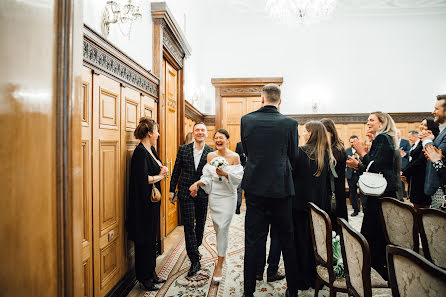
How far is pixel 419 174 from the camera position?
3.25 meters

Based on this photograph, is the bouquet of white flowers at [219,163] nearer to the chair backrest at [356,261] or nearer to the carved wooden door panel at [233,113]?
the chair backrest at [356,261]

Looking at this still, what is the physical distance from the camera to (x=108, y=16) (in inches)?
93.6

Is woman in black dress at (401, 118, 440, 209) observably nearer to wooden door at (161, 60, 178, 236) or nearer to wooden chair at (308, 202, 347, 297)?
wooden chair at (308, 202, 347, 297)

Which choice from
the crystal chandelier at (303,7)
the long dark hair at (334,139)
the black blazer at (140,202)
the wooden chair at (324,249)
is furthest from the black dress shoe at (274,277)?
the crystal chandelier at (303,7)

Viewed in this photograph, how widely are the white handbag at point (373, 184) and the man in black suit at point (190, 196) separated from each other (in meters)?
1.71

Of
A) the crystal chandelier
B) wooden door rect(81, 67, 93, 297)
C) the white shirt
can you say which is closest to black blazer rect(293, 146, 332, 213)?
the white shirt

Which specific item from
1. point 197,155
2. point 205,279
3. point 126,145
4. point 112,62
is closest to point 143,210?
point 126,145

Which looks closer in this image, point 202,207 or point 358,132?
point 202,207

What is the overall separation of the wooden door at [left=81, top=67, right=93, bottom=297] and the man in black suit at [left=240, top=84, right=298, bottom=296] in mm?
1274

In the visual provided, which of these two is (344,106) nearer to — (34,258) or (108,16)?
(108,16)

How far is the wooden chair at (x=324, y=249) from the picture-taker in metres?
1.84

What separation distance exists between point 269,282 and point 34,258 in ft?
8.39

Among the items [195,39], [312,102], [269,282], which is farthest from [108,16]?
[312,102]

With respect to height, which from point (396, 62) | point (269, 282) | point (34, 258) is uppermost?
point (396, 62)
